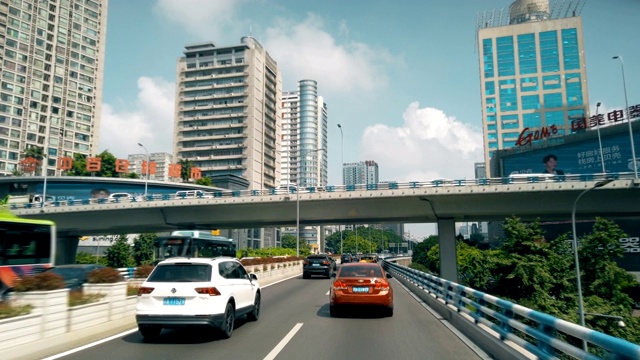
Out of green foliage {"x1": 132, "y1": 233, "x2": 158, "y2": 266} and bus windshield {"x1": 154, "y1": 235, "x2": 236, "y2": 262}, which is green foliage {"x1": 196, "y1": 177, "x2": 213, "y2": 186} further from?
bus windshield {"x1": 154, "y1": 235, "x2": 236, "y2": 262}

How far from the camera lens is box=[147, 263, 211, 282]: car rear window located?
899cm

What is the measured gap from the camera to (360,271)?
12.7 metres

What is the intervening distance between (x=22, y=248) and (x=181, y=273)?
1075 centimetres

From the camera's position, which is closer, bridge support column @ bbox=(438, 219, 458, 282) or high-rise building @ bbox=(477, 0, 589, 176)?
bridge support column @ bbox=(438, 219, 458, 282)

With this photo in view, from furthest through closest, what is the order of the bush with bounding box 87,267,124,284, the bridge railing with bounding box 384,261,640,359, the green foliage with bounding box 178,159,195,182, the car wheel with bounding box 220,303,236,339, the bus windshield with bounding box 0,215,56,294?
the green foliage with bounding box 178,159,195,182
the bus windshield with bounding box 0,215,56,294
the bush with bounding box 87,267,124,284
the car wheel with bounding box 220,303,236,339
the bridge railing with bounding box 384,261,640,359

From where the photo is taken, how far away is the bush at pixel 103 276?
10.9 meters

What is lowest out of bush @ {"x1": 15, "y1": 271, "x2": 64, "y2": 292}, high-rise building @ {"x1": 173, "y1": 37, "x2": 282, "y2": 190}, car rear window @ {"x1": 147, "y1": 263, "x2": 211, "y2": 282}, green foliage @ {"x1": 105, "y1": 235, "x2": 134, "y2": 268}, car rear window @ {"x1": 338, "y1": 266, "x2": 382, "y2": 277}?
green foliage @ {"x1": 105, "y1": 235, "x2": 134, "y2": 268}

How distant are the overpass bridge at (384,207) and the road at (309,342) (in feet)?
85.0

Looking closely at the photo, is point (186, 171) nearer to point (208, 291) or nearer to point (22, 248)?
point (22, 248)

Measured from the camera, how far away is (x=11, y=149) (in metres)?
92.9

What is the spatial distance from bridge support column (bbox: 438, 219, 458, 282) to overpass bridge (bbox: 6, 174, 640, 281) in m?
0.09

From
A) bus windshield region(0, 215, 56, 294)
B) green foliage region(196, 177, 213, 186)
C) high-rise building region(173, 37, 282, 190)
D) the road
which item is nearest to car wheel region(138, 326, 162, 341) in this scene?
the road

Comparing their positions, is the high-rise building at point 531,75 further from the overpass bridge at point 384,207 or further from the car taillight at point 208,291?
the car taillight at point 208,291

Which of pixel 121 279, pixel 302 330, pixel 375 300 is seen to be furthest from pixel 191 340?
pixel 375 300
